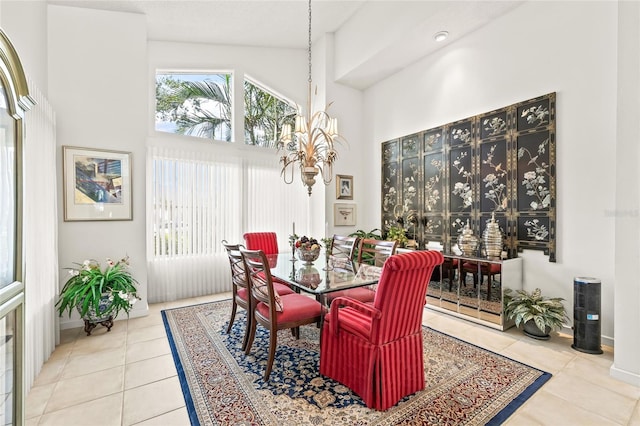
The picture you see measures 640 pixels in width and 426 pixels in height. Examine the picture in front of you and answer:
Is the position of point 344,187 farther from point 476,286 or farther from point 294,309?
point 294,309

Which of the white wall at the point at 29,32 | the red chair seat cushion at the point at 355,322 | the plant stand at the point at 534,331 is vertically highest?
the white wall at the point at 29,32

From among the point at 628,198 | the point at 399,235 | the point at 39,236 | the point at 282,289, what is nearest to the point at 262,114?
the point at 399,235

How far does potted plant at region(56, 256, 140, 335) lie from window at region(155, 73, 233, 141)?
2.24 m

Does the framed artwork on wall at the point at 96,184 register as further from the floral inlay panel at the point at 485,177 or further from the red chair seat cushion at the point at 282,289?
the floral inlay panel at the point at 485,177

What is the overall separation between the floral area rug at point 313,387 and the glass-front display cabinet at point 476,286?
0.67 metres

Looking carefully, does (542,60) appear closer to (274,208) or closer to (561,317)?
(561,317)

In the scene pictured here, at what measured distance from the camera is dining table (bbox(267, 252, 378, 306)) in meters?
2.37

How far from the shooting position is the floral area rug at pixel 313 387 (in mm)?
1884

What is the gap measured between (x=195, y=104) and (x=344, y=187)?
2.96 meters

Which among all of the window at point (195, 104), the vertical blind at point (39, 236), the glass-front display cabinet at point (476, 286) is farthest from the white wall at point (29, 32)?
the glass-front display cabinet at point (476, 286)

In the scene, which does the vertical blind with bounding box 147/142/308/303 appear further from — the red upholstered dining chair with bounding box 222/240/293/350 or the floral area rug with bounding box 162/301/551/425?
Answer: the red upholstered dining chair with bounding box 222/240/293/350

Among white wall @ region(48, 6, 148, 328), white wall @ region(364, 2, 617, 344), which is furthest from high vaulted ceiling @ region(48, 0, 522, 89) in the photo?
white wall @ region(364, 2, 617, 344)

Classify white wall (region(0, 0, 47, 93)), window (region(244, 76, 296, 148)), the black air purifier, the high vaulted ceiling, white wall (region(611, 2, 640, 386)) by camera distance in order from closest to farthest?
white wall (region(611, 2, 640, 386))
white wall (region(0, 0, 47, 93))
the black air purifier
the high vaulted ceiling
window (region(244, 76, 296, 148))

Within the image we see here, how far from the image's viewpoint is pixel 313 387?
7.19 feet
